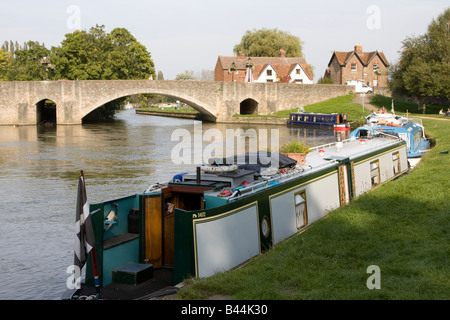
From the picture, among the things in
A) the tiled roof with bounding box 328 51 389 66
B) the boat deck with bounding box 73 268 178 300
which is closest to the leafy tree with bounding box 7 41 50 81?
the tiled roof with bounding box 328 51 389 66

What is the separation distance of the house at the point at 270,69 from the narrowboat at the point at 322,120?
76.5ft

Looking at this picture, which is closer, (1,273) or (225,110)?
(1,273)

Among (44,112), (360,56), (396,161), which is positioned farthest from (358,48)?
(396,161)

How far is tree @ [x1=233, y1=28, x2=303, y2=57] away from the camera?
73381 millimetres

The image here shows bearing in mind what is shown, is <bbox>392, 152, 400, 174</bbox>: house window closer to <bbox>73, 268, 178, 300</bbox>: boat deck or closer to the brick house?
<bbox>73, 268, 178, 300</bbox>: boat deck

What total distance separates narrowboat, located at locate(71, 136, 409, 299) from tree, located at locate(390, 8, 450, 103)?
33.4 meters

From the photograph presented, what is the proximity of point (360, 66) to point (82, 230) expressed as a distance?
2467 inches

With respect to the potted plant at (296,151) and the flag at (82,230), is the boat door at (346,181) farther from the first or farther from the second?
the flag at (82,230)

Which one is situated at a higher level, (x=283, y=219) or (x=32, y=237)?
(x=283, y=219)

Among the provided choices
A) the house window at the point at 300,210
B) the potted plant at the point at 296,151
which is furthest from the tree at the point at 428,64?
the house window at the point at 300,210
